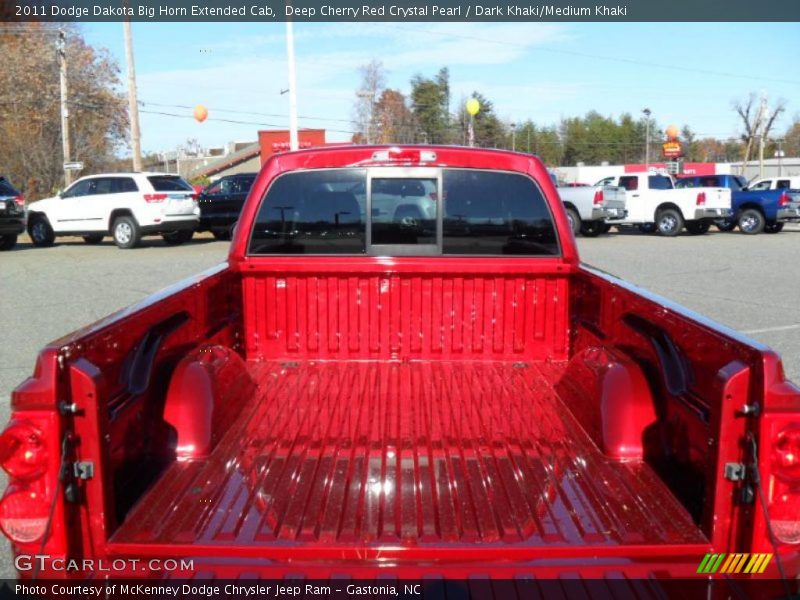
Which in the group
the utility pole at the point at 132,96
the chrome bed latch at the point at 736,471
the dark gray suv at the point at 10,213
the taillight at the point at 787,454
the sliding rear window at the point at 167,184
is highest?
the utility pole at the point at 132,96

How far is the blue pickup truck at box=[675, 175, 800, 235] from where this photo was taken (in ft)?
82.0

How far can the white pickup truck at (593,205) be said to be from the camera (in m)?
24.0

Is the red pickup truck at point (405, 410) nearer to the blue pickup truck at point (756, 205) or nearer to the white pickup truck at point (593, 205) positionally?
the white pickup truck at point (593, 205)

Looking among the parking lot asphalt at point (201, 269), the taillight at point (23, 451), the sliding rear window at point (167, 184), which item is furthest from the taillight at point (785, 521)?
the sliding rear window at point (167, 184)

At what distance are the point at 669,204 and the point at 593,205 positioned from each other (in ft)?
10.3

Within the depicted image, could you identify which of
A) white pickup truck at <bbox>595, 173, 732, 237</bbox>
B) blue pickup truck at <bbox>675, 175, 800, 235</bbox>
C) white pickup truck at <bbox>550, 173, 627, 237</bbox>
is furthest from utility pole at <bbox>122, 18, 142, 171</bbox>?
blue pickup truck at <bbox>675, 175, 800, 235</bbox>

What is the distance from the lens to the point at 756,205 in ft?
83.9

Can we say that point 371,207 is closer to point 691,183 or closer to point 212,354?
point 212,354

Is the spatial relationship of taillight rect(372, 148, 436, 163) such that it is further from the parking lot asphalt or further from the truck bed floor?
the parking lot asphalt

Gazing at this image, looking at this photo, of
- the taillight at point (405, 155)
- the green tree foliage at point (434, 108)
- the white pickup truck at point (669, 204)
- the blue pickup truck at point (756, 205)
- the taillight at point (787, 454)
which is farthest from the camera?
the green tree foliage at point (434, 108)

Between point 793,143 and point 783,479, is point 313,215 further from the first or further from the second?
point 793,143

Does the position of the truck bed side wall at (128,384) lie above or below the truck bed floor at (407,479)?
above

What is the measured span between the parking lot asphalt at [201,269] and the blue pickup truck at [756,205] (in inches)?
45.3

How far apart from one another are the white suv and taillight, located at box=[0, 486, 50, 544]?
18812mm
